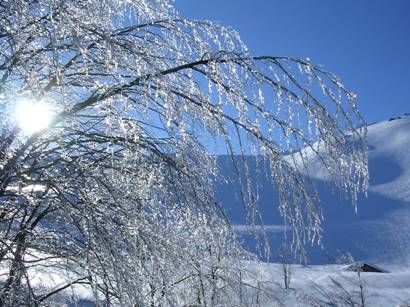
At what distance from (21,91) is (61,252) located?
0.98m

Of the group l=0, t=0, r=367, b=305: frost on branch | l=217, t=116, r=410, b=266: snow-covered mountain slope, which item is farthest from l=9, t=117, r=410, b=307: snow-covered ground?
l=0, t=0, r=367, b=305: frost on branch

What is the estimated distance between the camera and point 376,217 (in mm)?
82500

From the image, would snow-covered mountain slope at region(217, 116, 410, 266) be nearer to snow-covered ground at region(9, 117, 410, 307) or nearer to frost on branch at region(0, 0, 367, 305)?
snow-covered ground at region(9, 117, 410, 307)

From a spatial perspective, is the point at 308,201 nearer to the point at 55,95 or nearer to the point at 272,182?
the point at 272,182

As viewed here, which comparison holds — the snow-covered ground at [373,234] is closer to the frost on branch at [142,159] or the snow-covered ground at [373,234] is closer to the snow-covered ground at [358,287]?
Result: the snow-covered ground at [358,287]

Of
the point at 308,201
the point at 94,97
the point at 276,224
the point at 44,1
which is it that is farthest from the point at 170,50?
the point at 276,224

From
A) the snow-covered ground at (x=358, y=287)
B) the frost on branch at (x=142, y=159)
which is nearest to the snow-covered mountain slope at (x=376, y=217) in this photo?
the snow-covered ground at (x=358, y=287)

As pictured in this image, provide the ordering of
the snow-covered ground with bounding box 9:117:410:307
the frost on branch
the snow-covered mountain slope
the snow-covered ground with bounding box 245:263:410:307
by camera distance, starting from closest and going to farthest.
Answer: the frost on branch
the snow-covered ground with bounding box 245:263:410:307
the snow-covered ground with bounding box 9:117:410:307
the snow-covered mountain slope

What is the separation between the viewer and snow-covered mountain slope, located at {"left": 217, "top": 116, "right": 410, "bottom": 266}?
219 feet

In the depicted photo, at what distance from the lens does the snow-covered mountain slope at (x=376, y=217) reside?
66625mm

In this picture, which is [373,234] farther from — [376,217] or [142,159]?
[142,159]

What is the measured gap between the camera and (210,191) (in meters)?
2.92

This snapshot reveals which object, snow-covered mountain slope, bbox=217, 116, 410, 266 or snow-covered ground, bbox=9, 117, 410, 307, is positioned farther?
snow-covered mountain slope, bbox=217, 116, 410, 266

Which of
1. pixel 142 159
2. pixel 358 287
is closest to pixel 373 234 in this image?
pixel 358 287
